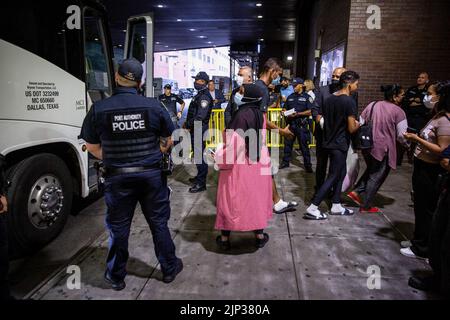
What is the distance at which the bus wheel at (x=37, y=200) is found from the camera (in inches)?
131

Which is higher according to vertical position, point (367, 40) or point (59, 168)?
point (367, 40)

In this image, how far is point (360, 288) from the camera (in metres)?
3.00

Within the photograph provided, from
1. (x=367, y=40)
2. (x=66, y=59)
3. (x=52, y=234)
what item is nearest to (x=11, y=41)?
(x=66, y=59)

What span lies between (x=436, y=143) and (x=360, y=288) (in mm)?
1534

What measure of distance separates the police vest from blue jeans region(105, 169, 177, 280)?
0.15 metres

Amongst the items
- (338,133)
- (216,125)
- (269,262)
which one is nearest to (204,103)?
(338,133)

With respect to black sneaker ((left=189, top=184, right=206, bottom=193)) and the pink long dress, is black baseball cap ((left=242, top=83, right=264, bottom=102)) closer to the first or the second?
the pink long dress

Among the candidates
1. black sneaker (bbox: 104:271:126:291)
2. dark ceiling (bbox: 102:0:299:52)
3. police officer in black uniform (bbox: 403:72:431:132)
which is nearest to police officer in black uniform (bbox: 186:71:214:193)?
black sneaker (bbox: 104:271:126:291)

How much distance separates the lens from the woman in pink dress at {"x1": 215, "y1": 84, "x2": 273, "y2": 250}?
336 centimetres

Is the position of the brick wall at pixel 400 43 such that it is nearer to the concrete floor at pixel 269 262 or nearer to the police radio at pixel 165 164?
the concrete floor at pixel 269 262

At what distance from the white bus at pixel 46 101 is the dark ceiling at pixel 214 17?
1179 centimetres

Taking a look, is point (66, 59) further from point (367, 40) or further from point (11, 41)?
point (367, 40)

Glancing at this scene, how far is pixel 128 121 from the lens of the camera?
105 inches

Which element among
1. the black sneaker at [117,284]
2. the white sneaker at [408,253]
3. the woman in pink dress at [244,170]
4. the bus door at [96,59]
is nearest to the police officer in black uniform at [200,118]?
the bus door at [96,59]
